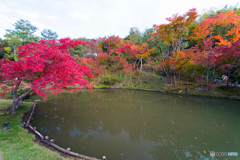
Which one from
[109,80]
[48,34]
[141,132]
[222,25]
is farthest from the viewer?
[48,34]

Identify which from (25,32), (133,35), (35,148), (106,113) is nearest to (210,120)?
(106,113)

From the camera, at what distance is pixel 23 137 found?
11.1ft

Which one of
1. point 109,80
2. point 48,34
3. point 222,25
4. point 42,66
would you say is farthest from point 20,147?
point 48,34

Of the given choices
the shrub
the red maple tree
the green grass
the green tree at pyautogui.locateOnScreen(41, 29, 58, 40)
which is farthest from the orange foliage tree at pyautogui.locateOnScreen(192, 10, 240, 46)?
the green tree at pyautogui.locateOnScreen(41, 29, 58, 40)

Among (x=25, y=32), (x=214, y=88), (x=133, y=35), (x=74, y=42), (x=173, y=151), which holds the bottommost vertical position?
(x=173, y=151)

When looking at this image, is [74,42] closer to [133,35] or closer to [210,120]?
[210,120]

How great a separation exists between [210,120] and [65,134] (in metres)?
6.57

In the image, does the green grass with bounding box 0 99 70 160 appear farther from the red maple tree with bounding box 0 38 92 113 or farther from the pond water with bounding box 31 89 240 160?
the red maple tree with bounding box 0 38 92 113

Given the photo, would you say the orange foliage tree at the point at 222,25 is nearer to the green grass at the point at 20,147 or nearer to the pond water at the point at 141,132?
the pond water at the point at 141,132

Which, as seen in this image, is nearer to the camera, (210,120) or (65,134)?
(65,134)

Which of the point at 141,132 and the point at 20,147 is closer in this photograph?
the point at 20,147

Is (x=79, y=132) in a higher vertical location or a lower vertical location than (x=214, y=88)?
lower

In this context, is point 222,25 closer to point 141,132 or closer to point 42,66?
point 141,132

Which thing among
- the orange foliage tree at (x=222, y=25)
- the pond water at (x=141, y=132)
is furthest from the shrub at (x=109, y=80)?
the orange foliage tree at (x=222, y=25)
